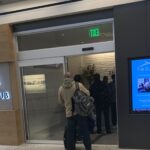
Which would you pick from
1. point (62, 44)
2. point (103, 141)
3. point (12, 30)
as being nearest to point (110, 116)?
point (103, 141)

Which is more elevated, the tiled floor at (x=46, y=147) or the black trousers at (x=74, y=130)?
the black trousers at (x=74, y=130)

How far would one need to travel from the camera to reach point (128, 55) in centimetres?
639

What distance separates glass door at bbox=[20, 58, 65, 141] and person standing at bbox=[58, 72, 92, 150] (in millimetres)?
1087

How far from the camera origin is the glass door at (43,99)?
7461mm

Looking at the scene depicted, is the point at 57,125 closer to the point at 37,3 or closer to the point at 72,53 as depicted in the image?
the point at 72,53

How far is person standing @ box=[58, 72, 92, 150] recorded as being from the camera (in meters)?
6.19

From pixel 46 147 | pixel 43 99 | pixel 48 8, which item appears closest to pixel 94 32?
pixel 48 8

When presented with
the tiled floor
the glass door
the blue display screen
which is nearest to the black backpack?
the blue display screen

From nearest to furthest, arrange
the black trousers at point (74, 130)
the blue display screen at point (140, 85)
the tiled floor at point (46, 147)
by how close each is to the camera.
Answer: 1. the black trousers at point (74, 130)
2. the blue display screen at point (140, 85)
3. the tiled floor at point (46, 147)

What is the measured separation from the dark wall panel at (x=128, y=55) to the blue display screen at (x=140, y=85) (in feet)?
0.41

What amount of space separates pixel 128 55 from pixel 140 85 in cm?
68

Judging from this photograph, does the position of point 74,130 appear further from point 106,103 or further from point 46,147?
point 106,103

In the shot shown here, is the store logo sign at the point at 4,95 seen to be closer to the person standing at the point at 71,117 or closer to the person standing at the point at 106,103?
the person standing at the point at 71,117

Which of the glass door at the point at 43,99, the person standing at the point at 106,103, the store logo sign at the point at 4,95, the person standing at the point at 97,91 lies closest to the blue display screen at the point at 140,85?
the person standing at the point at 106,103
